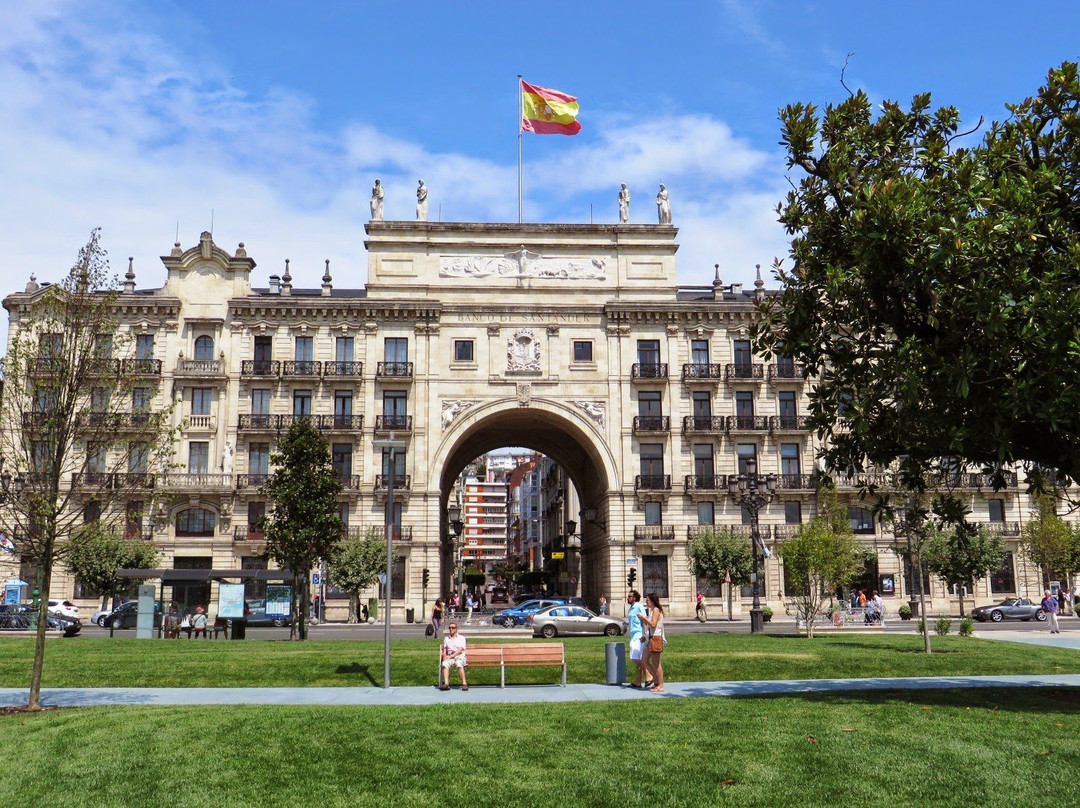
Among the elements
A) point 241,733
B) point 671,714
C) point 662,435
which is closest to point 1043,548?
point 662,435

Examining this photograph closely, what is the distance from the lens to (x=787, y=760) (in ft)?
37.0

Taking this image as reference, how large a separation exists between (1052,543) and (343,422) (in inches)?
1589

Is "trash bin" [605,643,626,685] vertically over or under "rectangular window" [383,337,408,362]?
under

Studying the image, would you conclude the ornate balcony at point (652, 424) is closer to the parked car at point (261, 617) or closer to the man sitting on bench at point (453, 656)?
the parked car at point (261, 617)

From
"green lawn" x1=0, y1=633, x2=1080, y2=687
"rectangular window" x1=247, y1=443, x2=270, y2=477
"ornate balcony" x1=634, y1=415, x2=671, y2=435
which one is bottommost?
"green lawn" x1=0, y1=633, x2=1080, y2=687

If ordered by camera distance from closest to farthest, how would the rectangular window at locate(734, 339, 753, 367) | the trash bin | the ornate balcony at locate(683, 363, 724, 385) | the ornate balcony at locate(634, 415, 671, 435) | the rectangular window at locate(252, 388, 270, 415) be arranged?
the trash bin
the rectangular window at locate(252, 388, 270, 415)
the ornate balcony at locate(634, 415, 671, 435)
the ornate balcony at locate(683, 363, 724, 385)
the rectangular window at locate(734, 339, 753, 367)

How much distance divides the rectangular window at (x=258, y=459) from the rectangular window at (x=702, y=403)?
998 inches

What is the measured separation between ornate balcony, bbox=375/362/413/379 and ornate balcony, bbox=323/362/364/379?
1.05 meters

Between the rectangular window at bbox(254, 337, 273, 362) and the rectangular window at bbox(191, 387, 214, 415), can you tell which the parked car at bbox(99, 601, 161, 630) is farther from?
the rectangular window at bbox(254, 337, 273, 362)

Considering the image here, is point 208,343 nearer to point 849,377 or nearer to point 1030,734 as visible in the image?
point 849,377

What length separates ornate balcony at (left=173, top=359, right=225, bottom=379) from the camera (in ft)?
180

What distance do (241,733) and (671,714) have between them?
247 inches

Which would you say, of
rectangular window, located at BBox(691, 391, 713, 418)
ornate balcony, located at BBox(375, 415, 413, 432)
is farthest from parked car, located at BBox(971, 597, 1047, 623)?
ornate balcony, located at BBox(375, 415, 413, 432)

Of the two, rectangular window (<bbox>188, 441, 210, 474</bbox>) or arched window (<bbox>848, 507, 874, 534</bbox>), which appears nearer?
rectangular window (<bbox>188, 441, 210, 474</bbox>)
